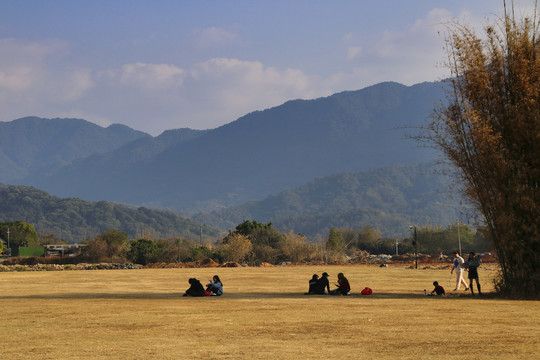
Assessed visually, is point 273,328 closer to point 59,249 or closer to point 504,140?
point 504,140

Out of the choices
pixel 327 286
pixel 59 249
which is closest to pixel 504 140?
pixel 327 286

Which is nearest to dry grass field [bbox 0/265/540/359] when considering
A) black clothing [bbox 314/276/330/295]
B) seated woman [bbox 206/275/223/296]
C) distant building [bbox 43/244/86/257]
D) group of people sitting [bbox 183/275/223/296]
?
group of people sitting [bbox 183/275/223/296]

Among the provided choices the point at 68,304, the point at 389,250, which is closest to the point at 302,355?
the point at 68,304

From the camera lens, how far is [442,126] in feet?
78.9

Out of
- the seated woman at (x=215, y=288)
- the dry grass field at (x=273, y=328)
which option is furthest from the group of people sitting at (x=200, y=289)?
the dry grass field at (x=273, y=328)

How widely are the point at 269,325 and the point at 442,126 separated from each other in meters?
11.5

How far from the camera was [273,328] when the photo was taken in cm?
1560

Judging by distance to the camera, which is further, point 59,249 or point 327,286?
point 59,249

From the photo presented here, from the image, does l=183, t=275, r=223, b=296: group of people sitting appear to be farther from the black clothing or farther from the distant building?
the distant building

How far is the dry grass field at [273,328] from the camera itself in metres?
12.3

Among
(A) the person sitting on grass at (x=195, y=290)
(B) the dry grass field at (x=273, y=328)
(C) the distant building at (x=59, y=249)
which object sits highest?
(C) the distant building at (x=59, y=249)

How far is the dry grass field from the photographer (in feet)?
40.2

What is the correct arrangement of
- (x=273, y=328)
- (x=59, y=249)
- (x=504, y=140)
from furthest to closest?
(x=59, y=249)
(x=504, y=140)
(x=273, y=328)

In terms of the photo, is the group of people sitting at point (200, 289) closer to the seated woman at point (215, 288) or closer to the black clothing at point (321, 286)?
the seated woman at point (215, 288)
